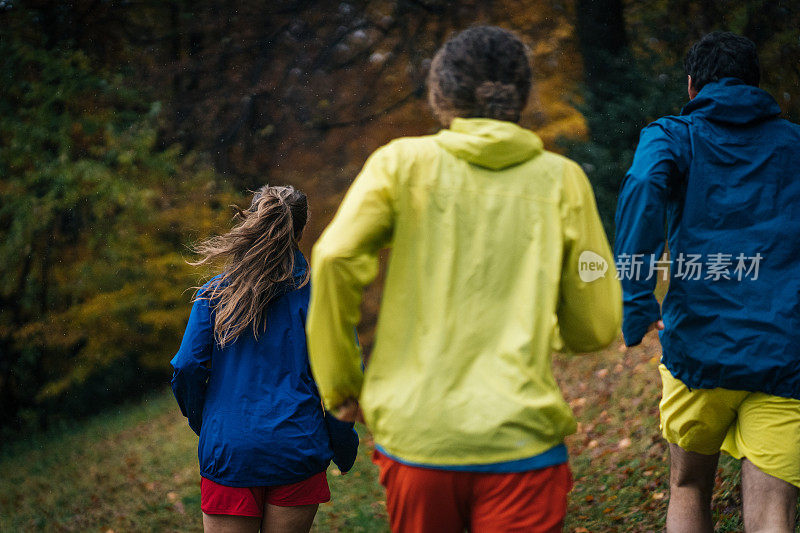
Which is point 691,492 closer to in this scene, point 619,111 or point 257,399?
point 257,399

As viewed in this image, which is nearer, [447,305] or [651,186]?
[447,305]

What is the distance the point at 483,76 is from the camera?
2061 millimetres

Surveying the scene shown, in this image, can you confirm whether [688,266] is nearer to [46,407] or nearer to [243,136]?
[243,136]

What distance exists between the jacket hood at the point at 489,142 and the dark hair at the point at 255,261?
136 cm

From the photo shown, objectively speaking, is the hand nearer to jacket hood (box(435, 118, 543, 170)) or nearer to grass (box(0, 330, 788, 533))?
jacket hood (box(435, 118, 543, 170))

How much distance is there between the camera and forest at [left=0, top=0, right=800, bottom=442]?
10.1 metres

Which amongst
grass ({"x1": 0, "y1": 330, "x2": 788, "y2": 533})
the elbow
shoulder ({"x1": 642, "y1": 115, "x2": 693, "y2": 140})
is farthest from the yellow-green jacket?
grass ({"x1": 0, "y1": 330, "x2": 788, "y2": 533})

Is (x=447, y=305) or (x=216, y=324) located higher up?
(x=447, y=305)

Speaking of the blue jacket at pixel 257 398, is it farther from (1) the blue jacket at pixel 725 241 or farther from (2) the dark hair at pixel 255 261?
(1) the blue jacket at pixel 725 241

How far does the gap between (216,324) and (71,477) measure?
689cm

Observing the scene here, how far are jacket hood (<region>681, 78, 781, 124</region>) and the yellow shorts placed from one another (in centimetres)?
101

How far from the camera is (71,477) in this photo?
8.91 meters

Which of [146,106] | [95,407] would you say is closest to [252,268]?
[146,106]

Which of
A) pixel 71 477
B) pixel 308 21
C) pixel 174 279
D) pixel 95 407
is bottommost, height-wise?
pixel 95 407
